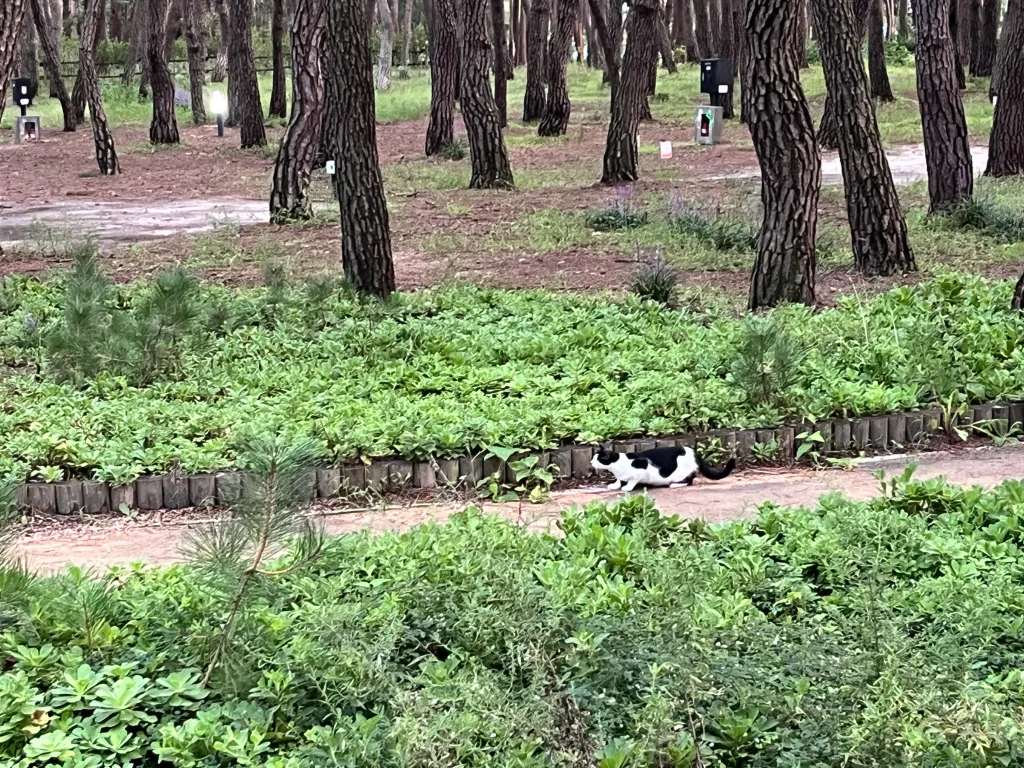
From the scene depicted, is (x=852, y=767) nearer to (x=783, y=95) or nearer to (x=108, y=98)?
(x=783, y=95)

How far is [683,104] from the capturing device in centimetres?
3447

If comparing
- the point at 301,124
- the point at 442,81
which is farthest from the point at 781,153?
the point at 442,81

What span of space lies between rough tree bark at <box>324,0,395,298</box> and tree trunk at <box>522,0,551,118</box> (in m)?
19.1

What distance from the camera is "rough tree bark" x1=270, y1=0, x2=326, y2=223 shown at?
51.8ft

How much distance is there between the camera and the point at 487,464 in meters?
6.54

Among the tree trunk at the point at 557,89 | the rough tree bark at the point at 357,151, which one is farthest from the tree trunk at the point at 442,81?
the rough tree bark at the point at 357,151

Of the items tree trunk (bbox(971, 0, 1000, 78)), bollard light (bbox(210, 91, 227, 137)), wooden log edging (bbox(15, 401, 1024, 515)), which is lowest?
wooden log edging (bbox(15, 401, 1024, 515))

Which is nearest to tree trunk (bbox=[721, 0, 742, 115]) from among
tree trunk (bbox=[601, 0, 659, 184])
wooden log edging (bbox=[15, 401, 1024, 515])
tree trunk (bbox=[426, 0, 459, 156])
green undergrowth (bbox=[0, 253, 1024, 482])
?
tree trunk (bbox=[426, 0, 459, 156])

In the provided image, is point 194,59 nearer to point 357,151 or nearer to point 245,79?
point 245,79

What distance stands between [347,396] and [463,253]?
6.16m

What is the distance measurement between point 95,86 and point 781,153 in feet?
49.5

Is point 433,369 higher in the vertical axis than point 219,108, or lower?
lower

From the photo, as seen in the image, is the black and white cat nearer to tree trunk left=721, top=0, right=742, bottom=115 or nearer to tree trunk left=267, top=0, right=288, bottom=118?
tree trunk left=267, top=0, right=288, bottom=118

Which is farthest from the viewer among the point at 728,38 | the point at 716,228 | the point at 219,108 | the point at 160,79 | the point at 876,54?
the point at 728,38
